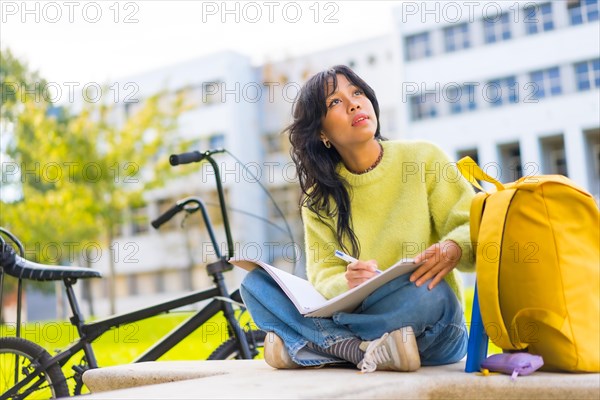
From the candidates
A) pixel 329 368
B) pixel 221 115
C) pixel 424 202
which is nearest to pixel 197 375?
pixel 329 368

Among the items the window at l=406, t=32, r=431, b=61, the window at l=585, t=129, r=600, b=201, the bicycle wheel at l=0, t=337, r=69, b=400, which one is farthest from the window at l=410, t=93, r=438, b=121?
the bicycle wheel at l=0, t=337, r=69, b=400

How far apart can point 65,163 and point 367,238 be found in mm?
9563

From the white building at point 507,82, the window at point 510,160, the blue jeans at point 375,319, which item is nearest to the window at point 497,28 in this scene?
the white building at point 507,82

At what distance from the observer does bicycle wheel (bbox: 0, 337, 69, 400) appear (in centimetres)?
222

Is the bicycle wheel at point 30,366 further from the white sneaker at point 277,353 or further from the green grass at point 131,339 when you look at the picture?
the white sneaker at point 277,353

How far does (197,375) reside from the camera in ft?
6.01

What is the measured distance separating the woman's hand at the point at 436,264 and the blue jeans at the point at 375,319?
0.02 metres

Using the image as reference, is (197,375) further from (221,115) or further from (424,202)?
(221,115)

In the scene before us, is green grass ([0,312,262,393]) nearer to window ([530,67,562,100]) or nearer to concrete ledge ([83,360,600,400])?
concrete ledge ([83,360,600,400])

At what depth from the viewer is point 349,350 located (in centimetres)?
161

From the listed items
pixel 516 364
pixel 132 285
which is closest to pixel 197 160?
pixel 516 364

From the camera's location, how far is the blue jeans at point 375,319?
4.99 ft

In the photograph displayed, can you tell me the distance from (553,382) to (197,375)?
906 millimetres

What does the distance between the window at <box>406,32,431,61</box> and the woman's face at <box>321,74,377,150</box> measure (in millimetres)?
13643
